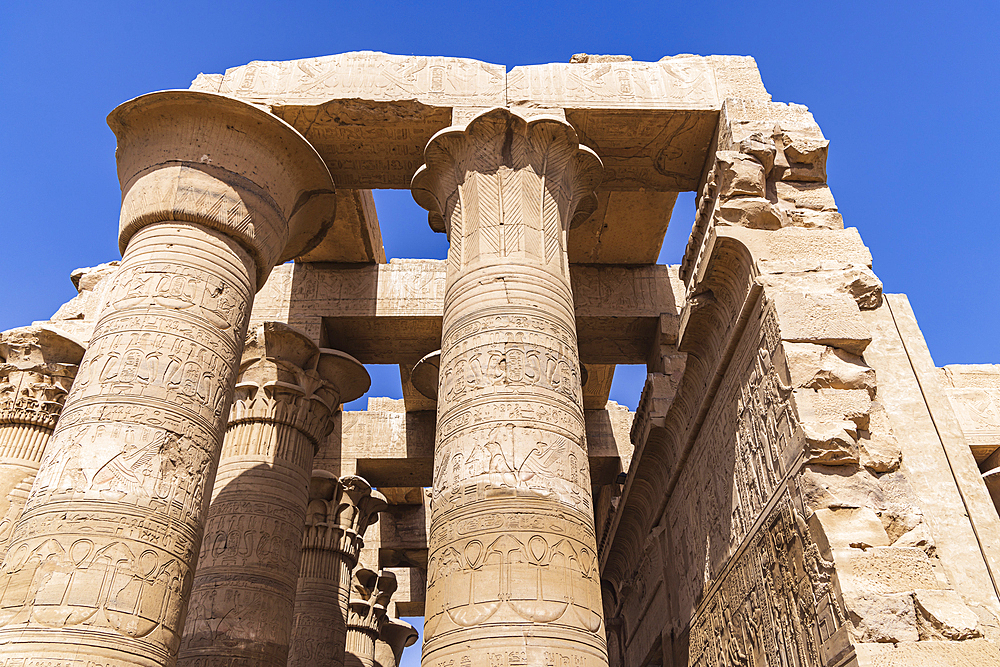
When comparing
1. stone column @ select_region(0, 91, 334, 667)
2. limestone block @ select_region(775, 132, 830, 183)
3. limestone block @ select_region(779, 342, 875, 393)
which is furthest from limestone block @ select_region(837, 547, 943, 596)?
stone column @ select_region(0, 91, 334, 667)

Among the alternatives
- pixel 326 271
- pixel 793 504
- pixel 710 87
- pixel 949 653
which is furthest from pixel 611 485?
pixel 949 653

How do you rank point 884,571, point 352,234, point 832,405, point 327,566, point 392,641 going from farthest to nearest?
point 392,641
point 327,566
point 352,234
point 832,405
point 884,571

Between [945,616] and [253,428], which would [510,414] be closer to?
[945,616]

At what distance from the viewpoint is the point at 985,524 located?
4.63 metres

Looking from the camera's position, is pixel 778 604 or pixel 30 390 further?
pixel 30 390

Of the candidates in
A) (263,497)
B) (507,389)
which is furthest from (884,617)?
(263,497)

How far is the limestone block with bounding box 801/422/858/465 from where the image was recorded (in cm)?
449

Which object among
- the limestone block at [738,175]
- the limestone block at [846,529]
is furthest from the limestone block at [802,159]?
the limestone block at [846,529]

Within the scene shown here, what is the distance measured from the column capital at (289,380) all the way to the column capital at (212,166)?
2.11 m

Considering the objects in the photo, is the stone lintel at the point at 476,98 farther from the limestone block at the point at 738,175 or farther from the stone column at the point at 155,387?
the limestone block at the point at 738,175

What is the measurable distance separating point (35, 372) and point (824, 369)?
8067 millimetres

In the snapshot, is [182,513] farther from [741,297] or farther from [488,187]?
[741,297]

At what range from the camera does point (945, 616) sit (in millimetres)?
3748

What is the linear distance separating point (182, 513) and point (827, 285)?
473 centimetres
